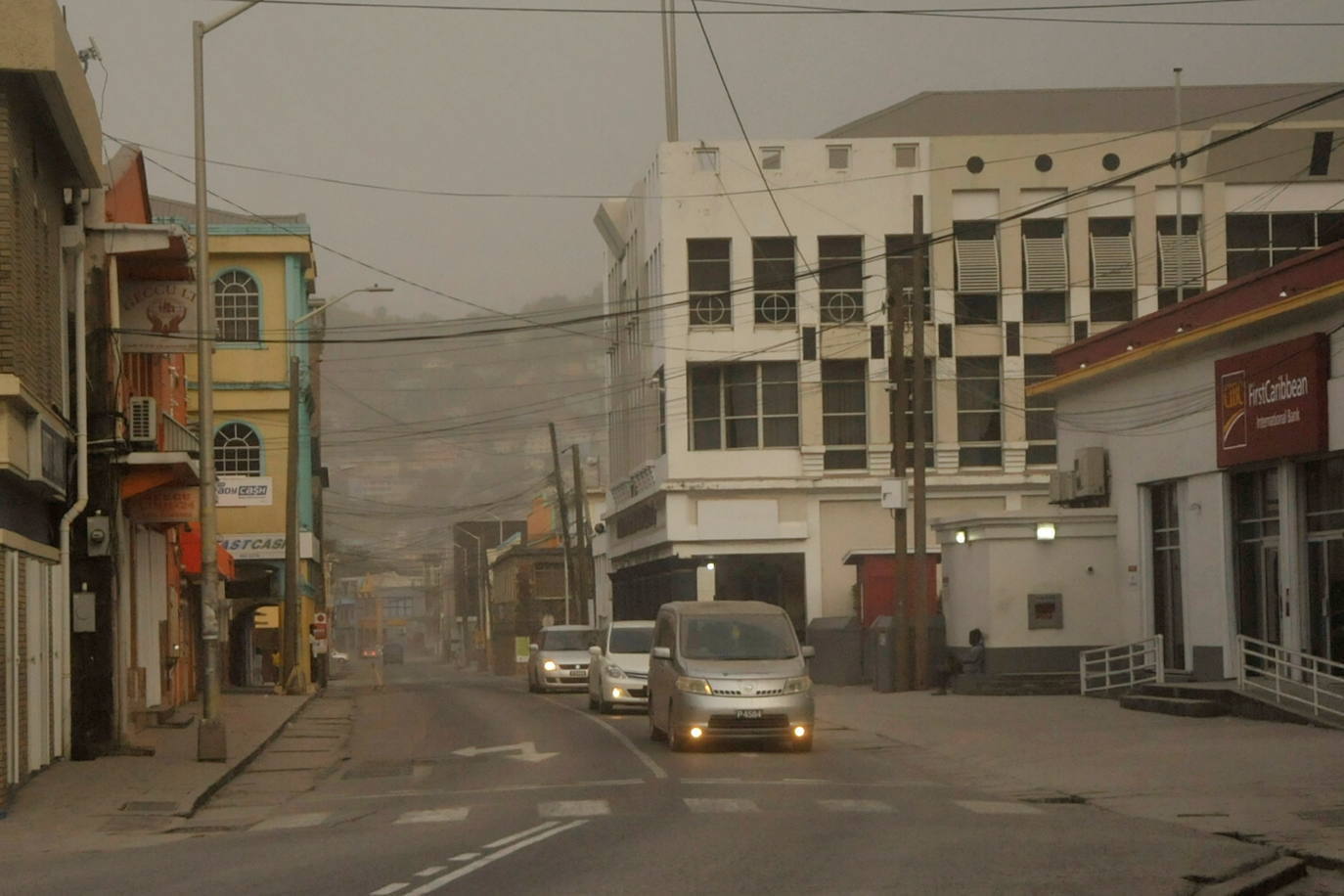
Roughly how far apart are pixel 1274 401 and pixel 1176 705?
5.31 metres

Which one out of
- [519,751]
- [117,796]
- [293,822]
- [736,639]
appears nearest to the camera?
[293,822]

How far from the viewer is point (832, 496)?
59.1 metres

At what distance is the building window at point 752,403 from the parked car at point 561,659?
1339cm

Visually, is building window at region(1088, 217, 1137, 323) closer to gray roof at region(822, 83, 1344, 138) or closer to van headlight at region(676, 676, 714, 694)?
gray roof at region(822, 83, 1344, 138)

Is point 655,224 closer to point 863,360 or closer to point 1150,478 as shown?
point 863,360

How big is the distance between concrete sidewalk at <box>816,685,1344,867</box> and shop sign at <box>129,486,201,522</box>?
1055cm

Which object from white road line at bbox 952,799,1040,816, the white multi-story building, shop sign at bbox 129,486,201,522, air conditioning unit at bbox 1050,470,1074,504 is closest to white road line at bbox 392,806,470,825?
white road line at bbox 952,799,1040,816

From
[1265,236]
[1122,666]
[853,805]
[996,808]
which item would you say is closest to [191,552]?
[1122,666]

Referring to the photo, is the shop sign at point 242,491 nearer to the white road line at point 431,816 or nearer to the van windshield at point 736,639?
the van windshield at point 736,639

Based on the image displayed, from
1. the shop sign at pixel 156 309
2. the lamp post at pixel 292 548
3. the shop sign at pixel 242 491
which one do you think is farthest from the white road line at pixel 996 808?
the shop sign at pixel 242 491

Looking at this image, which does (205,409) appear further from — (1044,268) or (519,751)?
(1044,268)

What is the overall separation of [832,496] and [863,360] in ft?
14.1

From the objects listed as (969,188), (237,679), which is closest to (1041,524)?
(969,188)

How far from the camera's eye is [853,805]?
1758 cm
